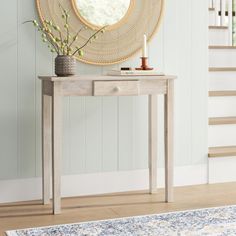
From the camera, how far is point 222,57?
4.70 meters

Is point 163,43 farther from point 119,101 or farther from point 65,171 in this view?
point 65,171

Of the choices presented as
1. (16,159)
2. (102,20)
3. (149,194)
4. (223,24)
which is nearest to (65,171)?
(16,159)

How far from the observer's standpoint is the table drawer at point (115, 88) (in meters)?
3.12

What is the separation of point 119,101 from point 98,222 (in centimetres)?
98

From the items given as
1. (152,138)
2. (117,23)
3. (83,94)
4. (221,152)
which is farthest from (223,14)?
(83,94)

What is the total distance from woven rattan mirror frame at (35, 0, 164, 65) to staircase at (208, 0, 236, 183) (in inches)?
32.4

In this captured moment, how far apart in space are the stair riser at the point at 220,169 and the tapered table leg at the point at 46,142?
1.20 m

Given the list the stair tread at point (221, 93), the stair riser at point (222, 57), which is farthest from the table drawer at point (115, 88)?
the stair riser at point (222, 57)

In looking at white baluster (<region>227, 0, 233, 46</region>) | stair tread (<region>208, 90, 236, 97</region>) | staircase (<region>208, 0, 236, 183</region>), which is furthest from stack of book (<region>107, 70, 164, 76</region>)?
Result: white baluster (<region>227, 0, 233, 46</region>)

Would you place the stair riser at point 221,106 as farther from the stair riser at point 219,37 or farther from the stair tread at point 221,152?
the stair riser at point 219,37

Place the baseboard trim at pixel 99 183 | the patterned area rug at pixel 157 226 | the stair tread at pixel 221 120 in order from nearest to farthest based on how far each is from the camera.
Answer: the patterned area rug at pixel 157 226, the baseboard trim at pixel 99 183, the stair tread at pixel 221 120

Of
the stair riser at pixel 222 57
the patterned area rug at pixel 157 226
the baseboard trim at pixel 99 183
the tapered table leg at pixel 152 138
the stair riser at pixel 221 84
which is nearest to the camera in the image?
the patterned area rug at pixel 157 226

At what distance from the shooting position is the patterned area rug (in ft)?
8.98

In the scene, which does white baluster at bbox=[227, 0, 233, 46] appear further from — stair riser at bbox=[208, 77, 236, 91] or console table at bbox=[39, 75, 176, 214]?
console table at bbox=[39, 75, 176, 214]
